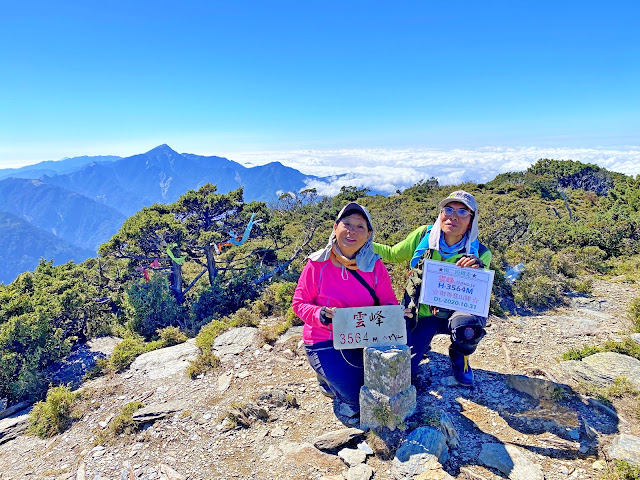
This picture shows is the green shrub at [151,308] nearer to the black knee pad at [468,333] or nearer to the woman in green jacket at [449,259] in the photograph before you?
the woman in green jacket at [449,259]

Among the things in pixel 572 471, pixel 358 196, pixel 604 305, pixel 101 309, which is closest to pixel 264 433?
pixel 572 471

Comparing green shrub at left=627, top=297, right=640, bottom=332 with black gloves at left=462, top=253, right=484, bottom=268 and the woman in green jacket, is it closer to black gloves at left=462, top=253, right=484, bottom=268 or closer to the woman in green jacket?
the woman in green jacket

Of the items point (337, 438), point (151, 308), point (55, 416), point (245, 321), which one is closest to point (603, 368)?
point (337, 438)

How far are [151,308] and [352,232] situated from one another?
10.1 metres

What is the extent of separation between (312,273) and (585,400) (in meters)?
3.24

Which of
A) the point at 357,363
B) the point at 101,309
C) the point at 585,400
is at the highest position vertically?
the point at 357,363

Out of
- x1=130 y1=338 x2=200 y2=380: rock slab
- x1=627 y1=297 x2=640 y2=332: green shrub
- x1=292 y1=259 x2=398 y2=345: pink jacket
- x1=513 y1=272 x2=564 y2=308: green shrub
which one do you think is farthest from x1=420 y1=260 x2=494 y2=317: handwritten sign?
x1=130 y1=338 x2=200 y2=380: rock slab

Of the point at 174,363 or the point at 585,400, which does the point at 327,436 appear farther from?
the point at 174,363

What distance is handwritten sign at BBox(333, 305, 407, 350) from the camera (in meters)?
3.13

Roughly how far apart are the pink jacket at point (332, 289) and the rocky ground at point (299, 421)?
1.19 m

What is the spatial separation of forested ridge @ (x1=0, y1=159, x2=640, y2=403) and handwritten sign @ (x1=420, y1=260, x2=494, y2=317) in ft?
11.0

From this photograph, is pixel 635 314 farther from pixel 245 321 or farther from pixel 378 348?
pixel 245 321

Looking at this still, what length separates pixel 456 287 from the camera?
10.8 ft

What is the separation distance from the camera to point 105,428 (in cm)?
426
